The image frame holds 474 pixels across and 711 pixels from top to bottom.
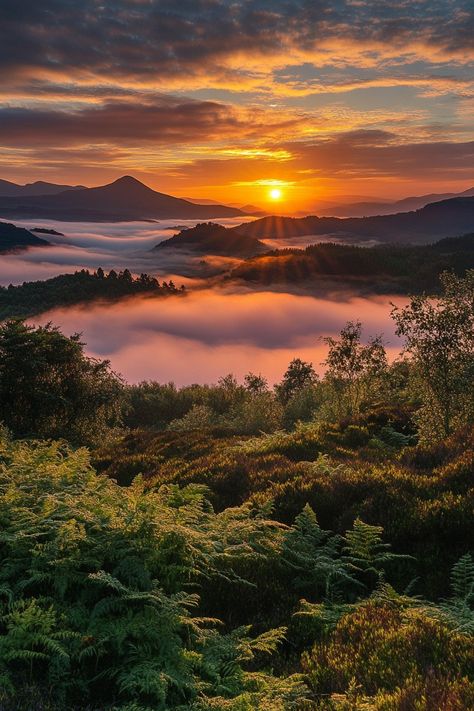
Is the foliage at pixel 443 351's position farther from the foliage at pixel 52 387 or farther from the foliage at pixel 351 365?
the foliage at pixel 52 387

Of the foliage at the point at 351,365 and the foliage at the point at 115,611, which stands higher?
the foliage at the point at 115,611

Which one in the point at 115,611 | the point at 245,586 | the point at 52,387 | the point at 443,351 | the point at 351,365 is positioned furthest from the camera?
the point at 351,365

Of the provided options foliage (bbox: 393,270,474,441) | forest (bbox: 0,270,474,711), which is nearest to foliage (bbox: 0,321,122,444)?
forest (bbox: 0,270,474,711)

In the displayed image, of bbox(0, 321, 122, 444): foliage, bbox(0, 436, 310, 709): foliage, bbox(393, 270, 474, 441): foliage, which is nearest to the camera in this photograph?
bbox(0, 436, 310, 709): foliage

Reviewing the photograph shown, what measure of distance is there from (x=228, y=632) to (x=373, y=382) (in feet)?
91.2

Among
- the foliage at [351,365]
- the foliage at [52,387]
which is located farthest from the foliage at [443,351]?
the foliage at [52,387]

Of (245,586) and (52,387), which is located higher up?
(245,586)

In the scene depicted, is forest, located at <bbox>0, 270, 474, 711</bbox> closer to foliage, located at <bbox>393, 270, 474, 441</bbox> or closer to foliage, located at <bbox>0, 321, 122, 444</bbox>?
foliage, located at <bbox>393, 270, 474, 441</bbox>

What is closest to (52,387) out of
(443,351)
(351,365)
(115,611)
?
(351,365)

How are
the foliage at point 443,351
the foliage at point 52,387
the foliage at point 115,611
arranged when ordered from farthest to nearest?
the foliage at point 52,387
the foliage at point 443,351
the foliage at point 115,611

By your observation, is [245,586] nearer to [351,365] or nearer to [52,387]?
[52,387]

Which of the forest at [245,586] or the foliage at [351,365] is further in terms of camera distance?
the foliage at [351,365]

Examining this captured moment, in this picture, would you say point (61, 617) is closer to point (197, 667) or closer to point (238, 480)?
point (197, 667)

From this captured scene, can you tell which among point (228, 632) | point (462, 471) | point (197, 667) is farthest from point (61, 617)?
point (462, 471)
